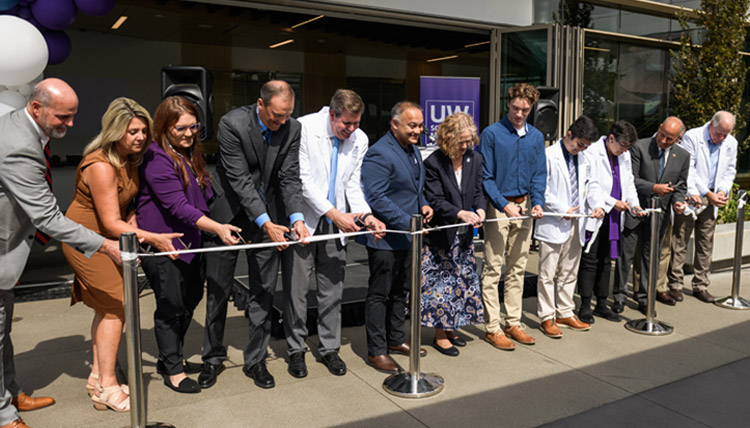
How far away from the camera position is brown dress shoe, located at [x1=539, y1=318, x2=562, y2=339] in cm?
489

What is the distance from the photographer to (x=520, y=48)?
28.7ft

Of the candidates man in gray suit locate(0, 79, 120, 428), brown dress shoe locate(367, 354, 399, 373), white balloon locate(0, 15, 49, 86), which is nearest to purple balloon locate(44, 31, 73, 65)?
white balloon locate(0, 15, 49, 86)

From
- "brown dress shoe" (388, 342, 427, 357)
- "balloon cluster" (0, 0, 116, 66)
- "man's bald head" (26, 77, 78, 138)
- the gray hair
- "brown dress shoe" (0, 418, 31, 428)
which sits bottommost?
"brown dress shoe" (388, 342, 427, 357)

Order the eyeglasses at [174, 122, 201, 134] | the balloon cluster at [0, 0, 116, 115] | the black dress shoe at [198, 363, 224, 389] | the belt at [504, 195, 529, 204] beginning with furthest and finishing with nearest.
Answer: the belt at [504, 195, 529, 204] → the balloon cluster at [0, 0, 116, 115] → the black dress shoe at [198, 363, 224, 389] → the eyeglasses at [174, 122, 201, 134]

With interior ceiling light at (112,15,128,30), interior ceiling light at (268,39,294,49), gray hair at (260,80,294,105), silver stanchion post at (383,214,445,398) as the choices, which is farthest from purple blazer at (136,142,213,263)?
→ interior ceiling light at (268,39,294,49)

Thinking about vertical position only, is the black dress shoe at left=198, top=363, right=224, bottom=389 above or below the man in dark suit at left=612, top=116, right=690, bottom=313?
below

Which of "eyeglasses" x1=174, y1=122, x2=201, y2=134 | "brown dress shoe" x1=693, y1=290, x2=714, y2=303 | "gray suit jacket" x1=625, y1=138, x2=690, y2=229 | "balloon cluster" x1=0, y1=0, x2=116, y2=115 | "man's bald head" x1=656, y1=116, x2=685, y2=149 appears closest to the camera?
"eyeglasses" x1=174, y1=122, x2=201, y2=134

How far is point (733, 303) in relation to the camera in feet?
19.3

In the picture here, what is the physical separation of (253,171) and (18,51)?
225cm

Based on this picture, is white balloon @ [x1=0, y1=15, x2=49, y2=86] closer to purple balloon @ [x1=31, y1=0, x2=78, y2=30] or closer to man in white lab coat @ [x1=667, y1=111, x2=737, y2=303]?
purple balloon @ [x1=31, y1=0, x2=78, y2=30]

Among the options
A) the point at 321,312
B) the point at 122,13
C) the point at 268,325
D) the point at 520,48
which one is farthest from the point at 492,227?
the point at 122,13

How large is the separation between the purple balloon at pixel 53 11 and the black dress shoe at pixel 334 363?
12.5ft

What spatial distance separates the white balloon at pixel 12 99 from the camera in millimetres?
4705

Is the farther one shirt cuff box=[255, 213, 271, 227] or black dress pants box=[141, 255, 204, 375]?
shirt cuff box=[255, 213, 271, 227]
